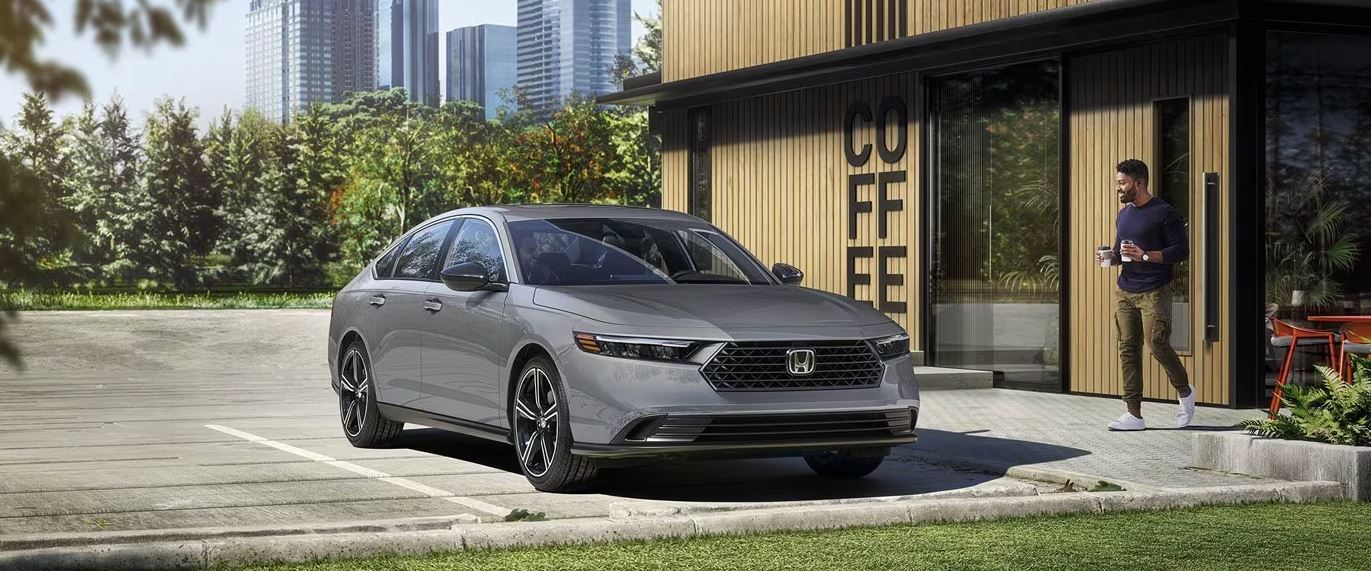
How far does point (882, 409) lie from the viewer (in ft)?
27.8

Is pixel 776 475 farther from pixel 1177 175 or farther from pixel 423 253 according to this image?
pixel 1177 175

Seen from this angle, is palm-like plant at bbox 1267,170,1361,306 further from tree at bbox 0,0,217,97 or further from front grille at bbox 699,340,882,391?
tree at bbox 0,0,217,97

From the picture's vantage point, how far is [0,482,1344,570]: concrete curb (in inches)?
235

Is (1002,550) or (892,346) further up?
(892,346)

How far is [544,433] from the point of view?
8.70 meters

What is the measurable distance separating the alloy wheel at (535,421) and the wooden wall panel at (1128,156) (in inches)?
282

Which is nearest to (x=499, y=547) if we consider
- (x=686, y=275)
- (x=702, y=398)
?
(x=702, y=398)

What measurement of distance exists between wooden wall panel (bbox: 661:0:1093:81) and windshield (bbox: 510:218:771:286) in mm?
7055

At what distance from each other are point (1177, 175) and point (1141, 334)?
305 cm

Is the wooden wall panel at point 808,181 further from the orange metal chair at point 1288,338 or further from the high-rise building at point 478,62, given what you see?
the high-rise building at point 478,62

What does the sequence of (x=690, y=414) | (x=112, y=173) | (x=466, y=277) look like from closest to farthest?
1. (x=690, y=414)
2. (x=466, y=277)
3. (x=112, y=173)

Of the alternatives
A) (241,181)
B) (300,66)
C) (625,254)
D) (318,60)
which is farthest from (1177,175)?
(300,66)

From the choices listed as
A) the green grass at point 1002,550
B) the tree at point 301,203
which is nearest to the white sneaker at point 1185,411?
the green grass at point 1002,550

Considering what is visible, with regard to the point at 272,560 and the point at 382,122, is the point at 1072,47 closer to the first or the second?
the point at 272,560
